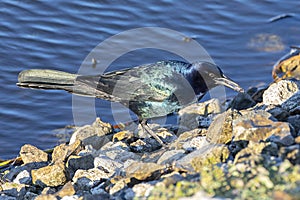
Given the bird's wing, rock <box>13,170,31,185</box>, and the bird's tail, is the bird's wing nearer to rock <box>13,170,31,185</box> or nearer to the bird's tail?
the bird's tail

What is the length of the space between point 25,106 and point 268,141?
5560 millimetres

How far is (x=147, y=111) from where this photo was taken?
7414mm

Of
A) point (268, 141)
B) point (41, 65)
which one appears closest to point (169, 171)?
point (268, 141)

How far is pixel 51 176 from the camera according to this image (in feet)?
21.1

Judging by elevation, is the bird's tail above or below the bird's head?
above

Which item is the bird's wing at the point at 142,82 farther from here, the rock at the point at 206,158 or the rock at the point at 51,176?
the rock at the point at 206,158

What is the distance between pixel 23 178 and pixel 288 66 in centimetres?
513

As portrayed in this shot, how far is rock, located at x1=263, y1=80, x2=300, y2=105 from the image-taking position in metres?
7.13

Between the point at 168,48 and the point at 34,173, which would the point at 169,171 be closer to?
the point at 34,173

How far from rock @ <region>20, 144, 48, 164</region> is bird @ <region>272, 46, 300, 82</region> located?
3865 millimetres

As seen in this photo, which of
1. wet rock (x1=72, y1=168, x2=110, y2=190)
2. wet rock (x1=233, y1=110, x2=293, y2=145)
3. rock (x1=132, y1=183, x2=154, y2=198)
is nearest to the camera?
rock (x1=132, y1=183, x2=154, y2=198)

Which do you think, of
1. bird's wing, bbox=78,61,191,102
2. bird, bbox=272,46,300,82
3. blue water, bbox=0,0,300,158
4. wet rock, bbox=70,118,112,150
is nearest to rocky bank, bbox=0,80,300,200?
wet rock, bbox=70,118,112,150

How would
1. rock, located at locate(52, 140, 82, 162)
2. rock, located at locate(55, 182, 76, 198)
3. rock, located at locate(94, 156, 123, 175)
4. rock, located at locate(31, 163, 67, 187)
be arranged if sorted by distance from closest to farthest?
rock, located at locate(55, 182, 76, 198) → rock, located at locate(94, 156, 123, 175) → rock, located at locate(31, 163, 67, 187) → rock, located at locate(52, 140, 82, 162)

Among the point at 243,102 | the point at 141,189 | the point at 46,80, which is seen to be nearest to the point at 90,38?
the point at 243,102
